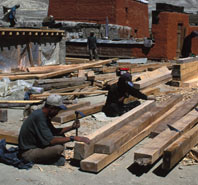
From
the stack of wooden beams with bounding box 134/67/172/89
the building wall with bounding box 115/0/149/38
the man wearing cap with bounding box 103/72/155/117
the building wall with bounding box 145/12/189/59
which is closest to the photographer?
the man wearing cap with bounding box 103/72/155/117

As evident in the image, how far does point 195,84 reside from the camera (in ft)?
41.1

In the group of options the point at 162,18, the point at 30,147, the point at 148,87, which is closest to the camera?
the point at 30,147

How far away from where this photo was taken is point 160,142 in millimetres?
5520

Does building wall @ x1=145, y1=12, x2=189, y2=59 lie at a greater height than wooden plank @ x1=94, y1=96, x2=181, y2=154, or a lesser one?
greater

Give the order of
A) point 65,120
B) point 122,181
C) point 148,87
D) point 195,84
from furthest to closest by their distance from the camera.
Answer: point 195,84 < point 148,87 < point 65,120 < point 122,181

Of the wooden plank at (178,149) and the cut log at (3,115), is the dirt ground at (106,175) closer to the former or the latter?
the wooden plank at (178,149)

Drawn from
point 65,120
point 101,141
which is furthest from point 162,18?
point 101,141

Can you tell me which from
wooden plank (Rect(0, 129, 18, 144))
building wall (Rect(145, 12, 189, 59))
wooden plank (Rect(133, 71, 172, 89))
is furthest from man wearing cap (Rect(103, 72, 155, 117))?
building wall (Rect(145, 12, 189, 59))

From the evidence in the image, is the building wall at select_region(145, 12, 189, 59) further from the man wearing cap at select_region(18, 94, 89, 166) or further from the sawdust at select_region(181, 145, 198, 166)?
the man wearing cap at select_region(18, 94, 89, 166)

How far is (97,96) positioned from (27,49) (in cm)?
637

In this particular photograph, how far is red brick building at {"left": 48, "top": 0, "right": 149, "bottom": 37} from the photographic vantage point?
26030 mm

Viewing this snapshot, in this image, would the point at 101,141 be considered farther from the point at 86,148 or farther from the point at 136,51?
the point at 136,51

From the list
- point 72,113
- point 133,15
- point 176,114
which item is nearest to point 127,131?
point 176,114

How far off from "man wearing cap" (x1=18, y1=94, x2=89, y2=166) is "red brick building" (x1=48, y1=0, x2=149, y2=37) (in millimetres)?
21508
